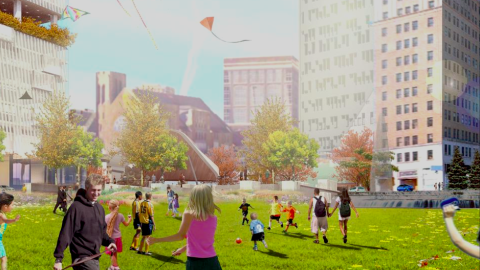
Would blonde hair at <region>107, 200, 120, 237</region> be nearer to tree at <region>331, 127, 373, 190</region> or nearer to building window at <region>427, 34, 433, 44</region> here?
tree at <region>331, 127, 373, 190</region>

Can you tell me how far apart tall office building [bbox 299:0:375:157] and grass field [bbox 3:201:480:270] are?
69.1 ft

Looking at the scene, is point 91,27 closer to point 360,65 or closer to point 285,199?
point 285,199

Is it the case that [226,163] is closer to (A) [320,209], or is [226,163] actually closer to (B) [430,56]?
(A) [320,209]

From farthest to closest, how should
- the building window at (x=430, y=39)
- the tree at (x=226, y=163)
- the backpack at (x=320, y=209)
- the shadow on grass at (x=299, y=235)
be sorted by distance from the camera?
the building window at (x=430, y=39) → the tree at (x=226, y=163) → the shadow on grass at (x=299, y=235) → the backpack at (x=320, y=209)

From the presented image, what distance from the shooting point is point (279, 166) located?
3969 cm

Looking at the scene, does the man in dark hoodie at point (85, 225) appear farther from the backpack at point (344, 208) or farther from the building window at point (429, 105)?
the building window at point (429, 105)

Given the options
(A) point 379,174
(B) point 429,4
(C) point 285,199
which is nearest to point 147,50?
(C) point 285,199

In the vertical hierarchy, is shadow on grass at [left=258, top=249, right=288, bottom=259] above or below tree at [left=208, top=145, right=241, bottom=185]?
below

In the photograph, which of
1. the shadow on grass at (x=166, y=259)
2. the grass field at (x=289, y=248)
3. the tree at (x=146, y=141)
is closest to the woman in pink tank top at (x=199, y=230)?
the grass field at (x=289, y=248)

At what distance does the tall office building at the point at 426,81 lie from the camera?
9381 cm

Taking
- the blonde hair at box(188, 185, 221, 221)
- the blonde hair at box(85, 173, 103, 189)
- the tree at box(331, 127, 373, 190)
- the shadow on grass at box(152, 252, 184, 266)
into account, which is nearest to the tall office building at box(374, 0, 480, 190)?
the tree at box(331, 127, 373, 190)

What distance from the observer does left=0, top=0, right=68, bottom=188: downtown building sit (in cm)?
3103

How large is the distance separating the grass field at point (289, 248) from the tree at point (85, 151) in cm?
379

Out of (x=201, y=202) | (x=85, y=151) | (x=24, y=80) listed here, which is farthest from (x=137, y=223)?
(x=85, y=151)
